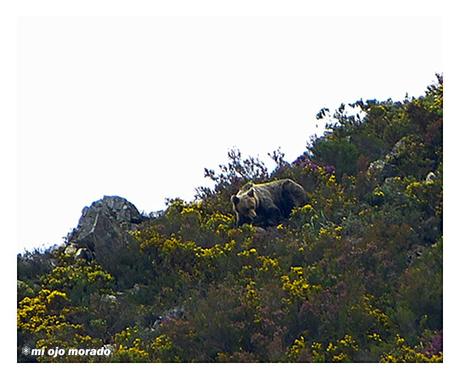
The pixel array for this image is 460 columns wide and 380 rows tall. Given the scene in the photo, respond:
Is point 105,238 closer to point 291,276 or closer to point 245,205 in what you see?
point 245,205

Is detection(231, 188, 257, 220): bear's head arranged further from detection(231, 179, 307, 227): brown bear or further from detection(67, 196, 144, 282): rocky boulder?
→ detection(67, 196, 144, 282): rocky boulder

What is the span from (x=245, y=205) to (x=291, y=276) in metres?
3.13

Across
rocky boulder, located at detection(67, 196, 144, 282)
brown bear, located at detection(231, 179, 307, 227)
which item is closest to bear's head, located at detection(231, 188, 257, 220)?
brown bear, located at detection(231, 179, 307, 227)

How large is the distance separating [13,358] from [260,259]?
3933 mm

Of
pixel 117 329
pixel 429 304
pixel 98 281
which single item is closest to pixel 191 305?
pixel 117 329

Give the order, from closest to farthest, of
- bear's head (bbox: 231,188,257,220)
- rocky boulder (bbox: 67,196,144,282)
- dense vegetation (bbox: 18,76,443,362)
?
dense vegetation (bbox: 18,76,443,362) → rocky boulder (bbox: 67,196,144,282) → bear's head (bbox: 231,188,257,220)

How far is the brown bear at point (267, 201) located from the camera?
695 inches

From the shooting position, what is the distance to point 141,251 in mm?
16547

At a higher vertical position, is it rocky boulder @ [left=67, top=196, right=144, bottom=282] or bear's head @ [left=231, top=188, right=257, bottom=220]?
bear's head @ [left=231, top=188, right=257, bottom=220]

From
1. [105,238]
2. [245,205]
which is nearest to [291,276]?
[245,205]

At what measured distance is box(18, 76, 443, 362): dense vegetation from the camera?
43.1ft

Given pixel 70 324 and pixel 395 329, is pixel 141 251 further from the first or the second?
pixel 395 329

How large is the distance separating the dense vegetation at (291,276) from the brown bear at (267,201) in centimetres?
28

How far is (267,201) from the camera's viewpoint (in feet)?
58.9
